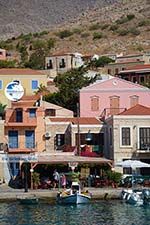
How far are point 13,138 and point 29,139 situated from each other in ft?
4.53

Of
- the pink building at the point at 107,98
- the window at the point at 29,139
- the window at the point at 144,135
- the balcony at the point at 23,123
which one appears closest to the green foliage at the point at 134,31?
the pink building at the point at 107,98

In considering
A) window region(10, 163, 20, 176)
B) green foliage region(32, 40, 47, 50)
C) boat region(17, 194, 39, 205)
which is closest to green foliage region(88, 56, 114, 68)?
green foliage region(32, 40, 47, 50)

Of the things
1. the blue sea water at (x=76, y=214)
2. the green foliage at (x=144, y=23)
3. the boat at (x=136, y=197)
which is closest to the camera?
the blue sea water at (x=76, y=214)

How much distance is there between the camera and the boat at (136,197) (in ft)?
187

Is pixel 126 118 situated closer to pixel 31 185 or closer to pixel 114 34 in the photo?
pixel 31 185

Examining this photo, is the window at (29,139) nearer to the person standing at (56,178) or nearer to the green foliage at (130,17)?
the person standing at (56,178)

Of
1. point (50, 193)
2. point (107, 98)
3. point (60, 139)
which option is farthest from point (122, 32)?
point (50, 193)

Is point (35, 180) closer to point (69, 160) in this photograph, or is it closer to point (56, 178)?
point (56, 178)

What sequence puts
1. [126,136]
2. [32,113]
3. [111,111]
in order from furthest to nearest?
[111,111] → [32,113] → [126,136]

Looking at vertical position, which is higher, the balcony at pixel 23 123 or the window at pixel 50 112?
the window at pixel 50 112

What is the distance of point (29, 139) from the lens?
71.8 metres

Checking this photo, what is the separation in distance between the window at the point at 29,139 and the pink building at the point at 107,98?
29.7 feet

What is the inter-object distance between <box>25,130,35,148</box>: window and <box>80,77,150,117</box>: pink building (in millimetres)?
9056

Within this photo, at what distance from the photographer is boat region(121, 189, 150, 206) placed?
187ft
